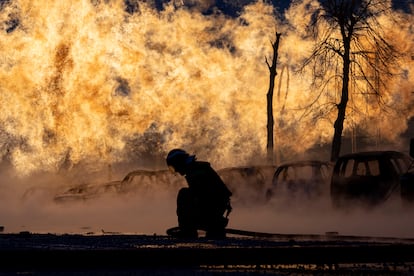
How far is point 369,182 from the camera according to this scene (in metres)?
19.0

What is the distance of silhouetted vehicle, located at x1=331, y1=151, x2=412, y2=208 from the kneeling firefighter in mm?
6757

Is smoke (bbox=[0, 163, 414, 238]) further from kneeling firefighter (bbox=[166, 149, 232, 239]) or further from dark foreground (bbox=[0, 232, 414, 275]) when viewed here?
dark foreground (bbox=[0, 232, 414, 275])

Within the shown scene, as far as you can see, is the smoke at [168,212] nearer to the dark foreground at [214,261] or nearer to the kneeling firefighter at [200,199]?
the kneeling firefighter at [200,199]

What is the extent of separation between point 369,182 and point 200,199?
709 centimetres

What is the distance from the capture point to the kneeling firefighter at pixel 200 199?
41.3ft

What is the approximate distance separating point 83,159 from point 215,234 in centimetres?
3705

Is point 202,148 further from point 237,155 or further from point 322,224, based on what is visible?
point 322,224

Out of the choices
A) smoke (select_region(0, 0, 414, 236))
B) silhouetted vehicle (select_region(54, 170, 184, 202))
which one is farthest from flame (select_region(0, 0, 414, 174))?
silhouetted vehicle (select_region(54, 170, 184, 202))

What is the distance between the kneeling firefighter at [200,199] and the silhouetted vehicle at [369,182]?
6757 millimetres

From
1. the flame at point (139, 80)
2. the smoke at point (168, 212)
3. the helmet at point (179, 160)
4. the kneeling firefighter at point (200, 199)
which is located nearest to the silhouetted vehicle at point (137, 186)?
the smoke at point (168, 212)

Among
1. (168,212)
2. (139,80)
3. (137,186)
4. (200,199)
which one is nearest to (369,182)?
(200,199)

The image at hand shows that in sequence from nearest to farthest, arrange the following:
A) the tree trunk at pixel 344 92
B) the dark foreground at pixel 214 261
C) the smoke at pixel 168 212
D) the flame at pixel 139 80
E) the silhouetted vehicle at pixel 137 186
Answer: the dark foreground at pixel 214 261 < the smoke at pixel 168 212 < the tree trunk at pixel 344 92 < the silhouetted vehicle at pixel 137 186 < the flame at pixel 139 80

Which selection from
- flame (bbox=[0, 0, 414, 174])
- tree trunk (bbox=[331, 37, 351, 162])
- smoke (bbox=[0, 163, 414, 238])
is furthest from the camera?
flame (bbox=[0, 0, 414, 174])

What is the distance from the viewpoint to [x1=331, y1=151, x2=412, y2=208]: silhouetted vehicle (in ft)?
61.6
